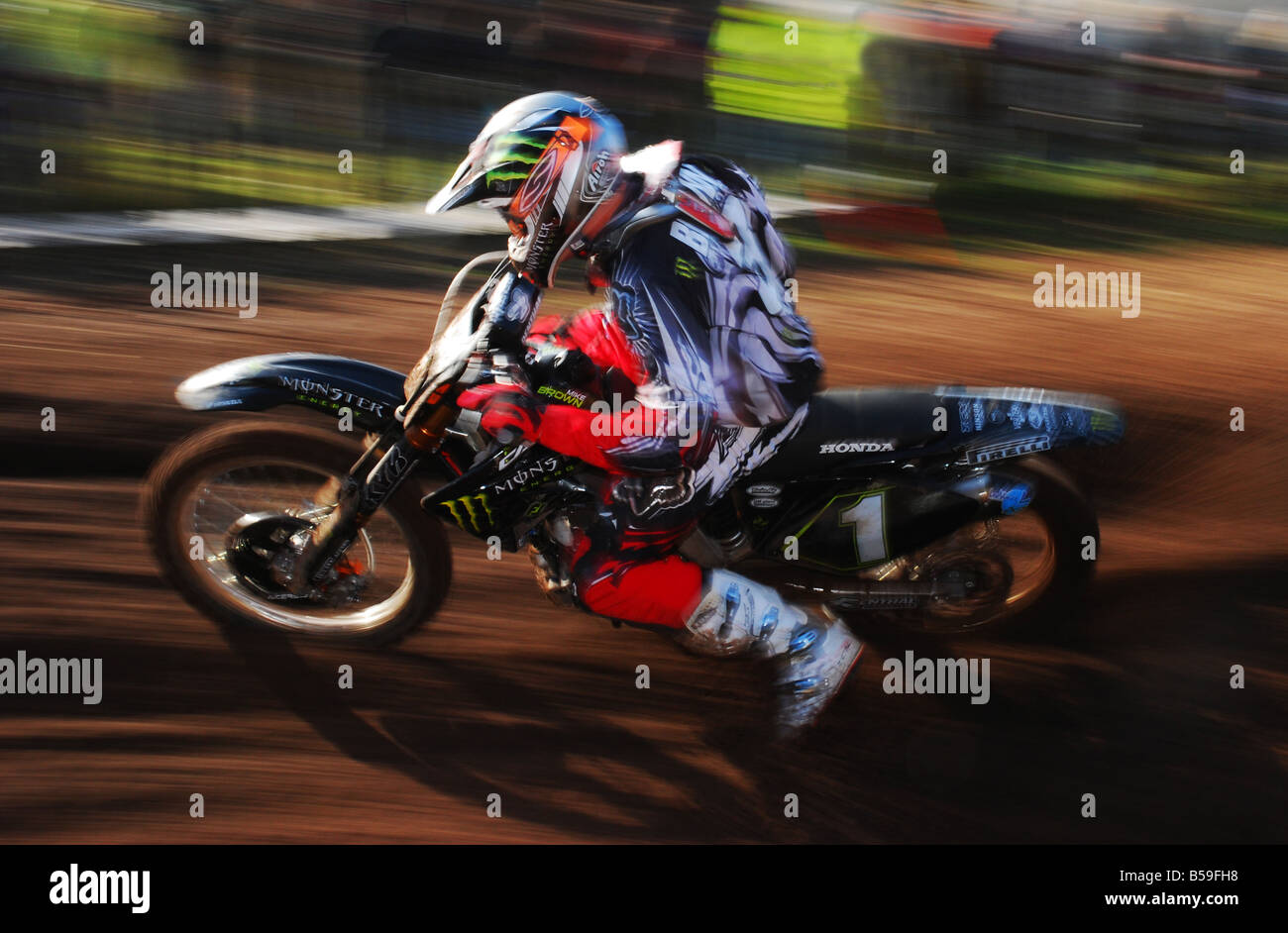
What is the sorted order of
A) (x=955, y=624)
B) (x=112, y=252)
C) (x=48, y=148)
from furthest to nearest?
(x=48, y=148), (x=112, y=252), (x=955, y=624)

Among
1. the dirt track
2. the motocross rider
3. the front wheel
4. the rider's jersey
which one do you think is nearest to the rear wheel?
the dirt track

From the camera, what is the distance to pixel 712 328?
3.21m

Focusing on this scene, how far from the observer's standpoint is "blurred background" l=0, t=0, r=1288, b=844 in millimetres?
3758

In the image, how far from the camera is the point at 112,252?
6695 mm

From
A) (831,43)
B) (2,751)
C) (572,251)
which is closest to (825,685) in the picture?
(572,251)

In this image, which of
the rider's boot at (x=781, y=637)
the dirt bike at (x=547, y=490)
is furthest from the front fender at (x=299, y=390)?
the rider's boot at (x=781, y=637)

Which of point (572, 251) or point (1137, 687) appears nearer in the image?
point (572, 251)

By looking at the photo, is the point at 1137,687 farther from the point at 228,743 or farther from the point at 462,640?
the point at 228,743

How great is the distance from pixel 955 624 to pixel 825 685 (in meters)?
0.63

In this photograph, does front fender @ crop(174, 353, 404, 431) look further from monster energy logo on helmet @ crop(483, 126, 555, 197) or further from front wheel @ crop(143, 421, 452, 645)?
monster energy logo on helmet @ crop(483, 126, 555, 197)

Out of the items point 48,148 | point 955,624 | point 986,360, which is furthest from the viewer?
point 48,148

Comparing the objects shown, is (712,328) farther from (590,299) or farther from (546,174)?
(590,299)

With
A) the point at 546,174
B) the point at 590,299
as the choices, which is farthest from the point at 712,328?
the point at 590,299

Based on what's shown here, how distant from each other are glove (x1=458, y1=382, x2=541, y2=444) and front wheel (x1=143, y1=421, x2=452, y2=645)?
0.61 metres
